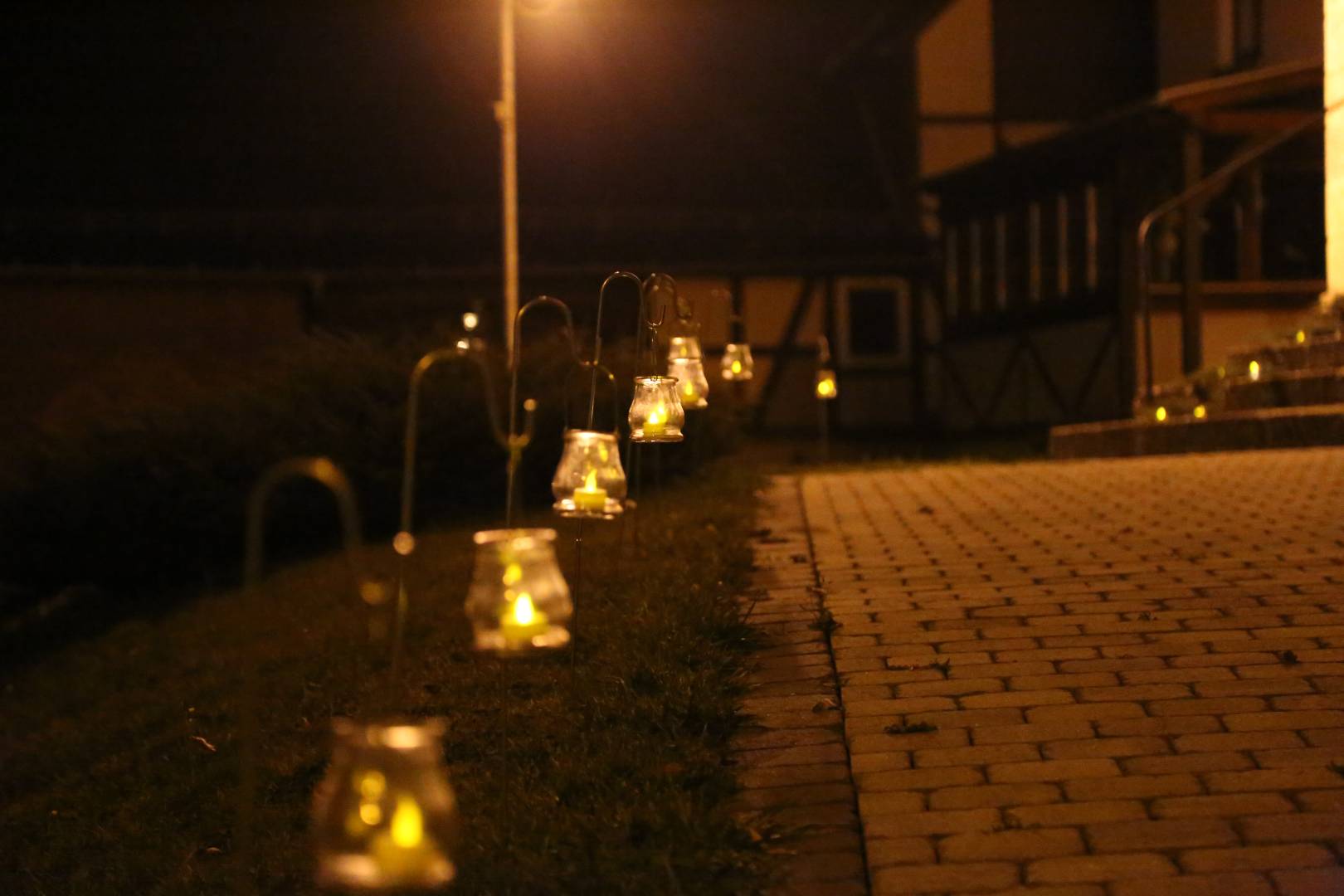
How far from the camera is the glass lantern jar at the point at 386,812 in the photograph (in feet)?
9.52

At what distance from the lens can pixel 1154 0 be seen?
27.0 metres

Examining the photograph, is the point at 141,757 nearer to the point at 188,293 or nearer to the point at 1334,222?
the point at 1334,222

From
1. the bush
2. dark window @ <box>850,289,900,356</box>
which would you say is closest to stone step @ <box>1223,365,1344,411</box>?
the bush

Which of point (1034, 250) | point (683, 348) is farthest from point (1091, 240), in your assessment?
point (683, 348)

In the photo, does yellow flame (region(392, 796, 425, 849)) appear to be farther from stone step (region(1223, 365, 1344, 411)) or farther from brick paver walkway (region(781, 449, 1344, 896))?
stone step (region(1223, 365, 1344, 411))

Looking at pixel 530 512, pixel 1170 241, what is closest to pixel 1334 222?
pixel 1170 241

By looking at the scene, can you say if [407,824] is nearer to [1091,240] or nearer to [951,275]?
[1091,240]

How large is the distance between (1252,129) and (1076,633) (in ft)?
52.8

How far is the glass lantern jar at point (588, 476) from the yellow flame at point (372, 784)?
2019 millimetres

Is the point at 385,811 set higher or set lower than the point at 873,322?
lower

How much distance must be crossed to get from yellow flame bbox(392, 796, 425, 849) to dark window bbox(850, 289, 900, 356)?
24784 mm

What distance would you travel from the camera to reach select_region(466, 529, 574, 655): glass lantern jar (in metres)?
3.54

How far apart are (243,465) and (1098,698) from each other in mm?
9133

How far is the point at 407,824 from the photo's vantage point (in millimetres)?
2932
